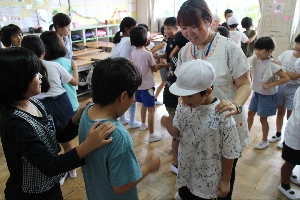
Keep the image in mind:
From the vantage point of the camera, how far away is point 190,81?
3.24 feet

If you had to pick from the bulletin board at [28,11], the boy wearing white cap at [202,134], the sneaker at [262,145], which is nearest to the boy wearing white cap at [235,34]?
the sneaker at [262,145]

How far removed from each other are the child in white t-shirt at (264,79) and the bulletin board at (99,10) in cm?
472

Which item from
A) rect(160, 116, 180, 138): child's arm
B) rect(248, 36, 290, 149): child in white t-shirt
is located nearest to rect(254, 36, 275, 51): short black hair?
rect(248, 36, 290, 149): child in white t-shirt

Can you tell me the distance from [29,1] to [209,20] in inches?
193

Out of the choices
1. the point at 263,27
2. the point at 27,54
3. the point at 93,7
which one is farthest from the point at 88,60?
the point at 263,27

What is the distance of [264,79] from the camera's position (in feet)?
7.38

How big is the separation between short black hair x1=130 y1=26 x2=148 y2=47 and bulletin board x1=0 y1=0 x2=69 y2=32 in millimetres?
3445

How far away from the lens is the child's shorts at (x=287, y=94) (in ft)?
7.80

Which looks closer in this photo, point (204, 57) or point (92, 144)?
point (92, 144)

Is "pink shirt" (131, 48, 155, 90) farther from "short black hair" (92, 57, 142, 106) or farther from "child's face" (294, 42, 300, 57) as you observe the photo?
"short black hair" (92, 57, 142, 106)

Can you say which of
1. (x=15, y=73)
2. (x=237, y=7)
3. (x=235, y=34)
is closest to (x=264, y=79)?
(x=235, y=34)

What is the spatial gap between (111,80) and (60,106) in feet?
4.06

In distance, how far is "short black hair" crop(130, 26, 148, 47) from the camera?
2.51 meters

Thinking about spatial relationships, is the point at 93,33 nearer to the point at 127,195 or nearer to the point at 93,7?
the point at 93,7
